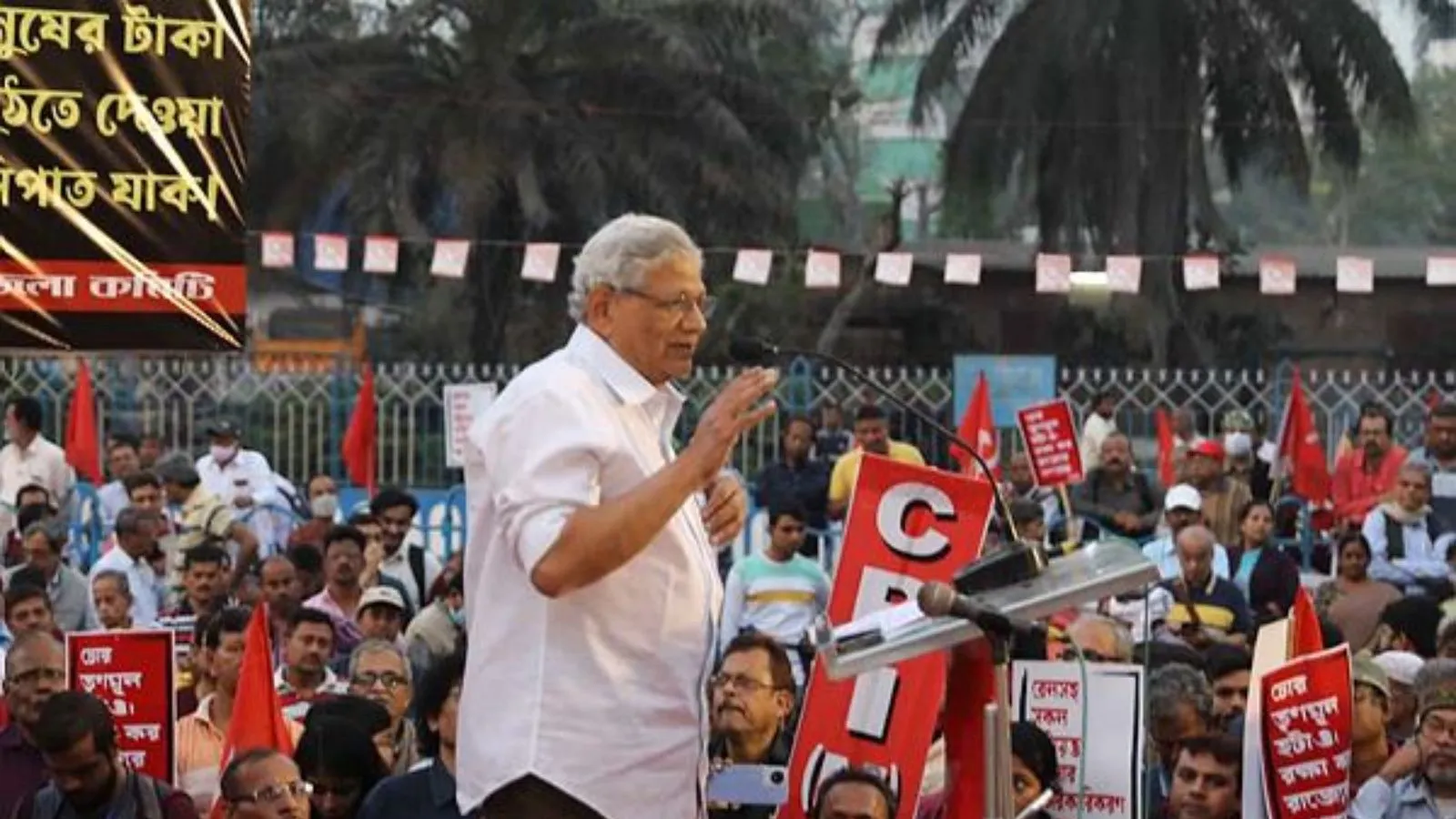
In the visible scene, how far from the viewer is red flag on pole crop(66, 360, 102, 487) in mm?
20500

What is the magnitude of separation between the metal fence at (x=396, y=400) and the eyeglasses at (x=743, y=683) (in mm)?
13056

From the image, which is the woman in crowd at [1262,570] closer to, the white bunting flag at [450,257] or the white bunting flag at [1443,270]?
the white bunting flag at [1443,270]

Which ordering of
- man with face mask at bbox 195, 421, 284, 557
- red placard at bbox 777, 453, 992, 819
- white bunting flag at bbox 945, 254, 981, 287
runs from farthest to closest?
white bunting flag at bbox 945, 254, 981, 287 < man with face mask at bbox 195, 421, 284, 557 < red placard at bbox 777, 453, 992, 819

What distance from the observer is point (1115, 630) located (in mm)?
11438

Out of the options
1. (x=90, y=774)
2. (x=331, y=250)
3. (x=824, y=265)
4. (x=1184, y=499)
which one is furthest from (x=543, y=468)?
(x=331, y=250)

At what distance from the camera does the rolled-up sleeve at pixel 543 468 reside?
198 inches

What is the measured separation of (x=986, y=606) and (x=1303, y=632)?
12.5 feet

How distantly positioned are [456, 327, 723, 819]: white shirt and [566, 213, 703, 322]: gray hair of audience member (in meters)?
0.12

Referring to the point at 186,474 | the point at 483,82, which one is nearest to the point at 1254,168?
the point at 483,82

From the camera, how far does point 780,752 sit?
9.06m

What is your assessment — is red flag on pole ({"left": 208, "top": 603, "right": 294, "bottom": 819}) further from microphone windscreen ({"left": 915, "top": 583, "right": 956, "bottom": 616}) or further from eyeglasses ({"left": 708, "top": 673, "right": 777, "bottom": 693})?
microphone windscreen ({"left": 915, "top": 583, "right": 956, "bottom": 616})

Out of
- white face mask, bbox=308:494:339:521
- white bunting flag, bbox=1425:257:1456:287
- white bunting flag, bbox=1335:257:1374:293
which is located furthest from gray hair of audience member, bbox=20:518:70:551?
white bunting flag, bbox=1335:257:1374:293

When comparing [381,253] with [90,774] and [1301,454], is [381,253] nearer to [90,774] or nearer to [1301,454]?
[1301,454]

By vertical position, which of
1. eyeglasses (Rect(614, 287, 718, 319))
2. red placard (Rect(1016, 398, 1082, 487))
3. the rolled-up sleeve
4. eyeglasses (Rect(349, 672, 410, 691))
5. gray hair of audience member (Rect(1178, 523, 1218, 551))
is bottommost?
eyeglasses (Rect(349, 672, 410, 691))
